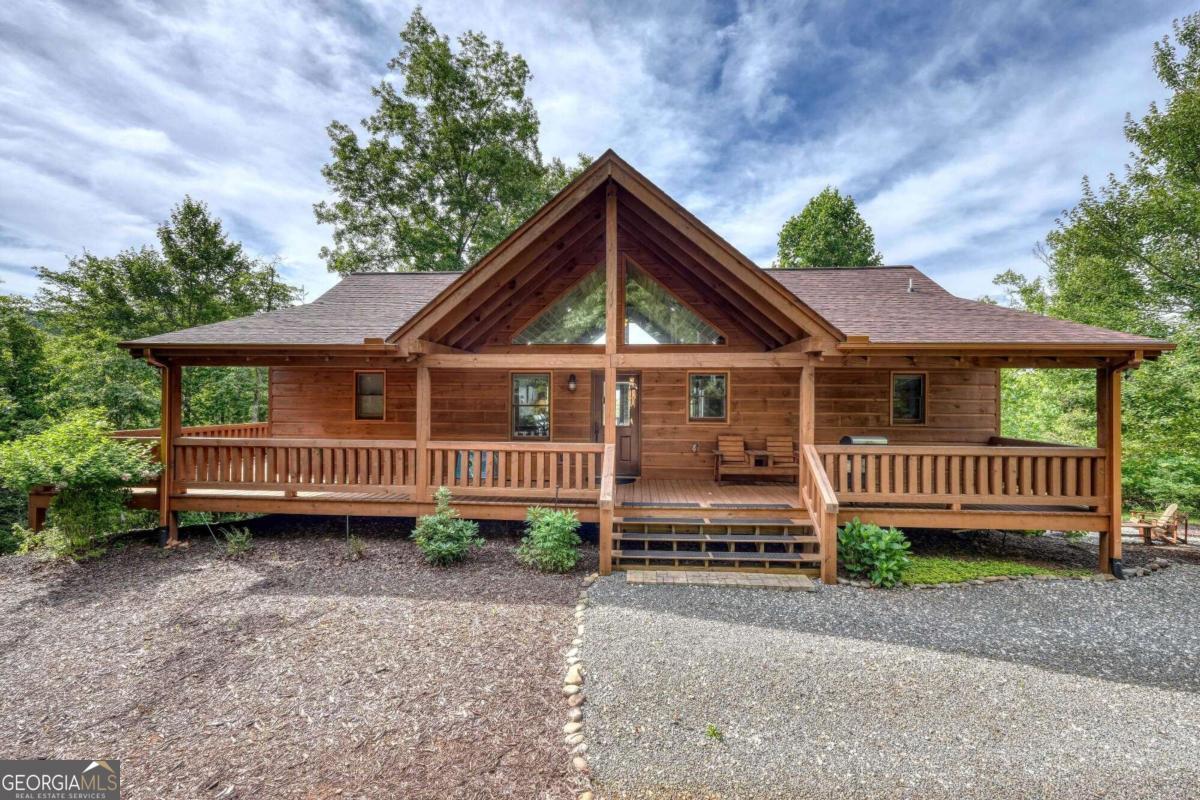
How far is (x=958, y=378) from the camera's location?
339 inches

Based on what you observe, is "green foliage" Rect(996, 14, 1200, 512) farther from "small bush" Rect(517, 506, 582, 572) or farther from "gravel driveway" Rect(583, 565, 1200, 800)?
"small bush" Rect(517, 506, 582, 572)

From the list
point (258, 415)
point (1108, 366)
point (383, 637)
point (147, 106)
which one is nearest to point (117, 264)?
point (258, 415)

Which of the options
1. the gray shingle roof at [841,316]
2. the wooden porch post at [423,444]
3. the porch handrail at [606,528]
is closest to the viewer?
the porch handrail at [606,528]

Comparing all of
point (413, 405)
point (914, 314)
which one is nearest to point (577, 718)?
point (413, 405)

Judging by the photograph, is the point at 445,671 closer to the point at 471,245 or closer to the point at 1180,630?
the point at 1180,630

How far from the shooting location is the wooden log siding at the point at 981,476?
5.98 metres

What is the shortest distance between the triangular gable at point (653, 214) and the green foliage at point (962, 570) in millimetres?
3074

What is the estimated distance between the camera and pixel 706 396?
898cm

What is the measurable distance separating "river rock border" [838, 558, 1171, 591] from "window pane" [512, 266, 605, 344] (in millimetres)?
4737

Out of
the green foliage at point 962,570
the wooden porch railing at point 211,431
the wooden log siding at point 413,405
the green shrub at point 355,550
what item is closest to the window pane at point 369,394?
the wooden log siding at point 413,405

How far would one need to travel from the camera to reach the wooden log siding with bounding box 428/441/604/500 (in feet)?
21.1

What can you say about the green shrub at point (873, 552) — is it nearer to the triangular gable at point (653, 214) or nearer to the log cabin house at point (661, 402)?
the log cabin house at point (661, 402)

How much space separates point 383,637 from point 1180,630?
298 inches

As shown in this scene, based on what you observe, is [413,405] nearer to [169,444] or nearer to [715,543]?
[169,444]
